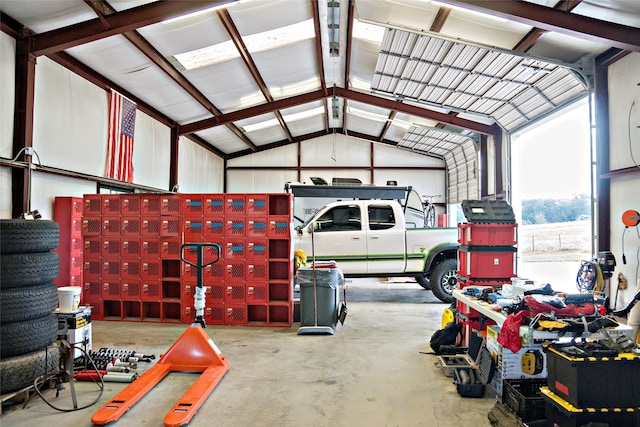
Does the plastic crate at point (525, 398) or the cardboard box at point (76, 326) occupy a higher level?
the cardboard box at point (76, 326)

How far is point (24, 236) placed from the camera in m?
3.31

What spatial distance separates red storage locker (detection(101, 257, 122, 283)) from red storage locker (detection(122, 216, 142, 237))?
0.47 meters

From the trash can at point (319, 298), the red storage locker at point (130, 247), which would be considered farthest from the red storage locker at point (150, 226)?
the trash can at point (319, 298)

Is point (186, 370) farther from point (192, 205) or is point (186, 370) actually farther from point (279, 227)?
point (192, 205)

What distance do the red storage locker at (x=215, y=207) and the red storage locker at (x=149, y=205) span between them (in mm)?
829

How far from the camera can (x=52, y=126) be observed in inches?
263

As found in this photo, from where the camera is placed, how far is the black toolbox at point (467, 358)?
12.5 feet

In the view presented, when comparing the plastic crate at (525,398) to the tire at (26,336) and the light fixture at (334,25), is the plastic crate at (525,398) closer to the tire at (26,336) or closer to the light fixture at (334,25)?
the tire at (26,336)

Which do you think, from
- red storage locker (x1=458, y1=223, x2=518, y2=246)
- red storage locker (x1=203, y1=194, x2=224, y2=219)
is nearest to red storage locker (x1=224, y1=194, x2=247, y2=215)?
red storage locker (x1=203, y1=194, x2=224, y2=219)

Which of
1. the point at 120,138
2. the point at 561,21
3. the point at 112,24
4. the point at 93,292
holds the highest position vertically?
the point at 112,24

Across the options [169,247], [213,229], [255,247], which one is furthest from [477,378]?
Result: [169,247]

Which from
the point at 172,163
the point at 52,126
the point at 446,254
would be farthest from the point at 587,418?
the point at 172,163

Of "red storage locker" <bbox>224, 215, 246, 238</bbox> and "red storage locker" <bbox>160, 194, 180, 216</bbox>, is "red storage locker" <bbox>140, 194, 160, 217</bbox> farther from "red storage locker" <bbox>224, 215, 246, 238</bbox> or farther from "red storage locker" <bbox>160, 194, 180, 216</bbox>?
"red storage locker" <bbox>224, 215, 246, 238</bbox>

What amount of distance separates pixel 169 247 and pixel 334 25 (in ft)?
17.3
